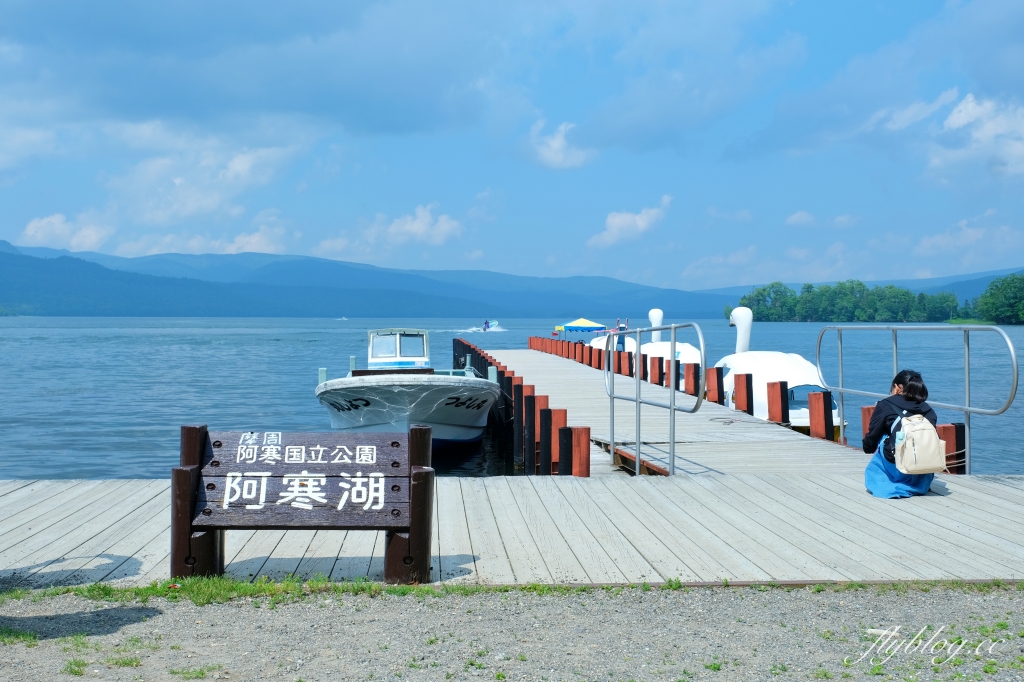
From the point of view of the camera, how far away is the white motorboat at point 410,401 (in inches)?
666

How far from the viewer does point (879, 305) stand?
174250 millimetres

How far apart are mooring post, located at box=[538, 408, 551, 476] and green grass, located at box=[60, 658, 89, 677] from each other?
8.40 meters

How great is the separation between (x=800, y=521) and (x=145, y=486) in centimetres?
547

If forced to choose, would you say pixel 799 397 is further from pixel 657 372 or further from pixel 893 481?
pixel 893 481

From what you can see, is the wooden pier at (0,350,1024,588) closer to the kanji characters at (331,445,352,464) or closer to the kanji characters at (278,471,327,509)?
the kanji characters at (278,471,327,509)

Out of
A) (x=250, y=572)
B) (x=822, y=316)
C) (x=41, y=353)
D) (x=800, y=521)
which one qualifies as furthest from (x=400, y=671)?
(x=822, y=316)

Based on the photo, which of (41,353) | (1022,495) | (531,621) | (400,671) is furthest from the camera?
(41,353)

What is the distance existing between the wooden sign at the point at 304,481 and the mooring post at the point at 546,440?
22.7 feet

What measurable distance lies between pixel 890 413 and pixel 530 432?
878cm

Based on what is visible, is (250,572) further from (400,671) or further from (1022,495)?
(1022,495)

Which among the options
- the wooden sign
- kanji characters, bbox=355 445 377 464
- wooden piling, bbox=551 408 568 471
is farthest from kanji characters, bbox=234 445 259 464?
wooden piling, bbox=551 408 568 471

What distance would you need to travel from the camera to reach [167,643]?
4559 mm

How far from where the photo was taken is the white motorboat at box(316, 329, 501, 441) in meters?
16.9

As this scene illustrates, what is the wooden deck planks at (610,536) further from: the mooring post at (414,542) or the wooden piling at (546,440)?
the wooden piling at (546,440)
